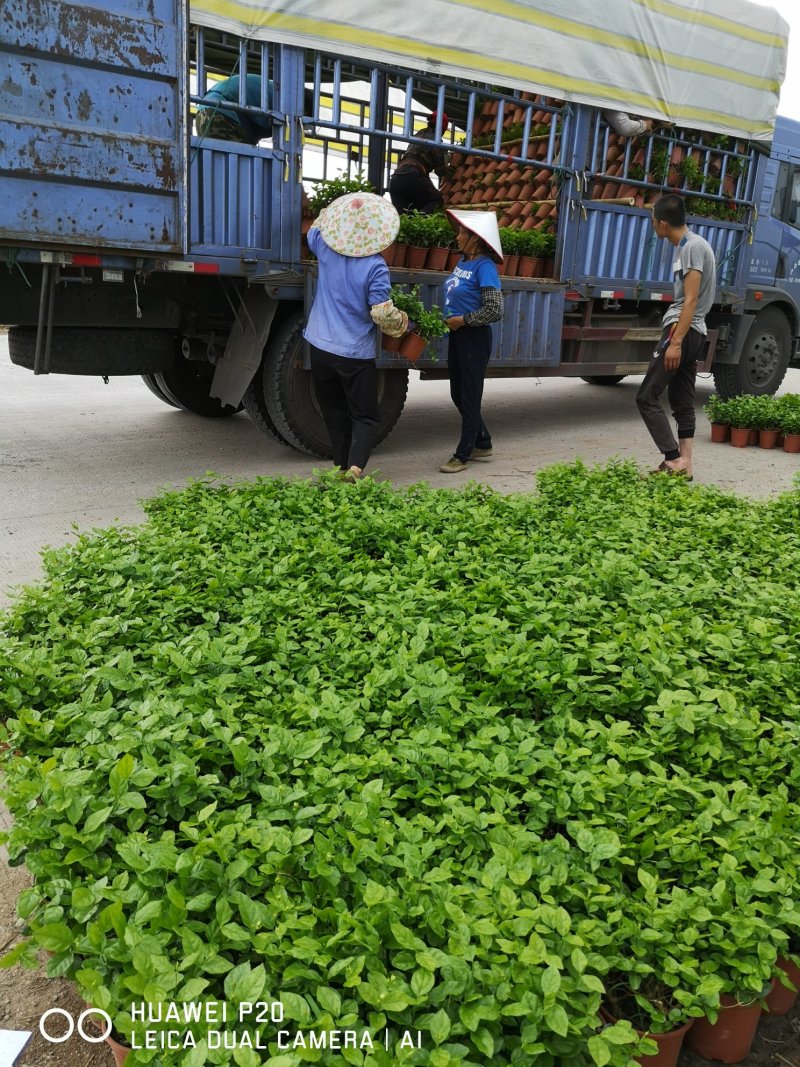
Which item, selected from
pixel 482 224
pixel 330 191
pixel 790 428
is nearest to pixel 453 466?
pixel 482 224

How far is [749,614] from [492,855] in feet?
6.22

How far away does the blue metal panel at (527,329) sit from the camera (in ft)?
25.8

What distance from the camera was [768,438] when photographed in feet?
28.5

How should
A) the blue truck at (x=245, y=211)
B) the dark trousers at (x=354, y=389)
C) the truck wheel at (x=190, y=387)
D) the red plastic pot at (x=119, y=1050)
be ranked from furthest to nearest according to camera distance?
the truck wheel at (x=190, y=387)
the dark trousers at (x=354, y=389)
the blue truck at (x=245, y=211)
the red plastic pot at (x=119, y=1050)

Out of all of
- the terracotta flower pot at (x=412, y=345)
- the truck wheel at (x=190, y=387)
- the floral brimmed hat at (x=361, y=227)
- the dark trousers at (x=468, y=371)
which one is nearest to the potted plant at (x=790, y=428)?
the dark trousers at (x=468, y=371)

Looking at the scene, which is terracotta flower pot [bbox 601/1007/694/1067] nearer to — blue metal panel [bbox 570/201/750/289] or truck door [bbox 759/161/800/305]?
blue metal panel [bbox 570/201/750/289]

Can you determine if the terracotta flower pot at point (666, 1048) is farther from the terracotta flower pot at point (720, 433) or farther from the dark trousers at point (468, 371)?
the terracotta flower pot at point (720, 433)

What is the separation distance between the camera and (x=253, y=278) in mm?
6371

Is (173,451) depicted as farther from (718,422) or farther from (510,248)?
(718,422)

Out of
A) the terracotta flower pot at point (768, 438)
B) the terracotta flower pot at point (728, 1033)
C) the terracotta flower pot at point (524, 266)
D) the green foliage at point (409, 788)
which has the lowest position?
the terracotta flower pot at point (728, 1033)

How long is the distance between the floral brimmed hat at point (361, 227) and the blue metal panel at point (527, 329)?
1.63 meters

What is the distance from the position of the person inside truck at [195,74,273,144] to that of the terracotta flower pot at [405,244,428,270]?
53.5 inches

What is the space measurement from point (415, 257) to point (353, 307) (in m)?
1.61

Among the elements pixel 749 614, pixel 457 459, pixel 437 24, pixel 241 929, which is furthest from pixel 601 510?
pixel 437 24
